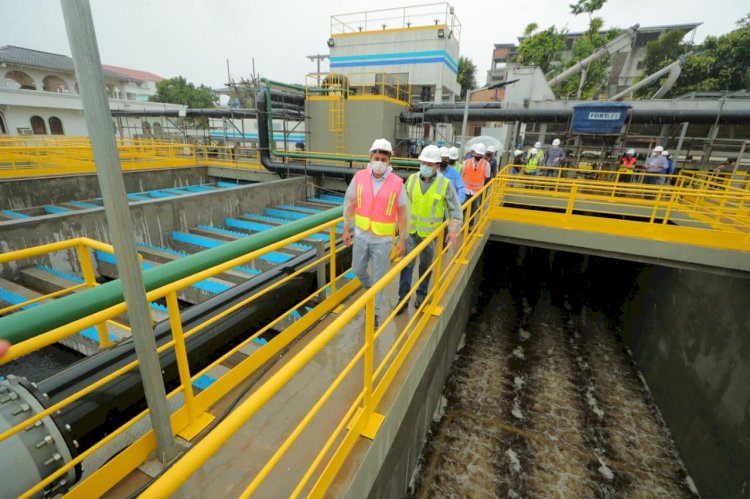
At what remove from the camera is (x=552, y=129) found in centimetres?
2208

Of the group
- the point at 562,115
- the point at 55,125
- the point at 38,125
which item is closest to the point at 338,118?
the point at 562,115

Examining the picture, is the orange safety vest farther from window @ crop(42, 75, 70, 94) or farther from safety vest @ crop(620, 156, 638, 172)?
window @ crop(42, 75, 70, 94)

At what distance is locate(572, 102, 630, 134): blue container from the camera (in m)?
12.5

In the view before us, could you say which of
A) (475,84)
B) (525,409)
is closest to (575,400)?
(525,409)

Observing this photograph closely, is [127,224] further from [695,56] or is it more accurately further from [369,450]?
[695,56]

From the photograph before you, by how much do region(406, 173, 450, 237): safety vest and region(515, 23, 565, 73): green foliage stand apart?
4098 cm

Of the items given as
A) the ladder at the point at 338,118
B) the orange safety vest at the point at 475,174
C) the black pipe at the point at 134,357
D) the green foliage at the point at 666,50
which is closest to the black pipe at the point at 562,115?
the ladder at the point at 338,118

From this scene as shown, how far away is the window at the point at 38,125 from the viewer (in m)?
26.0

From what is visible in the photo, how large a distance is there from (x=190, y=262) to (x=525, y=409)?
8866 millimetres

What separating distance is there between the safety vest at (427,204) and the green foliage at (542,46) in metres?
41.0

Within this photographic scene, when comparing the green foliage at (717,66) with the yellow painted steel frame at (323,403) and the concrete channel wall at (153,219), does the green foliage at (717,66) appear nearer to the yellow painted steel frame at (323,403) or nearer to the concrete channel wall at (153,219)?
the concrete channel wall at (153,219)

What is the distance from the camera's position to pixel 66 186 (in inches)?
439

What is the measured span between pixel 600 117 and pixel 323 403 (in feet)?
49.9

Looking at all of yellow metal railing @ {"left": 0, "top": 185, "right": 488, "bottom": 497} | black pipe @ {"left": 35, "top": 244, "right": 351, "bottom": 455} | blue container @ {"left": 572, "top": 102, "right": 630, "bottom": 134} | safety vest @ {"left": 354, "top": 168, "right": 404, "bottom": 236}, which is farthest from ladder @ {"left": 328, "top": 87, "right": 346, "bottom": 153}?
black pipe @ {"left": 35, "top": 244, "right": 351, "bottom": 455}
